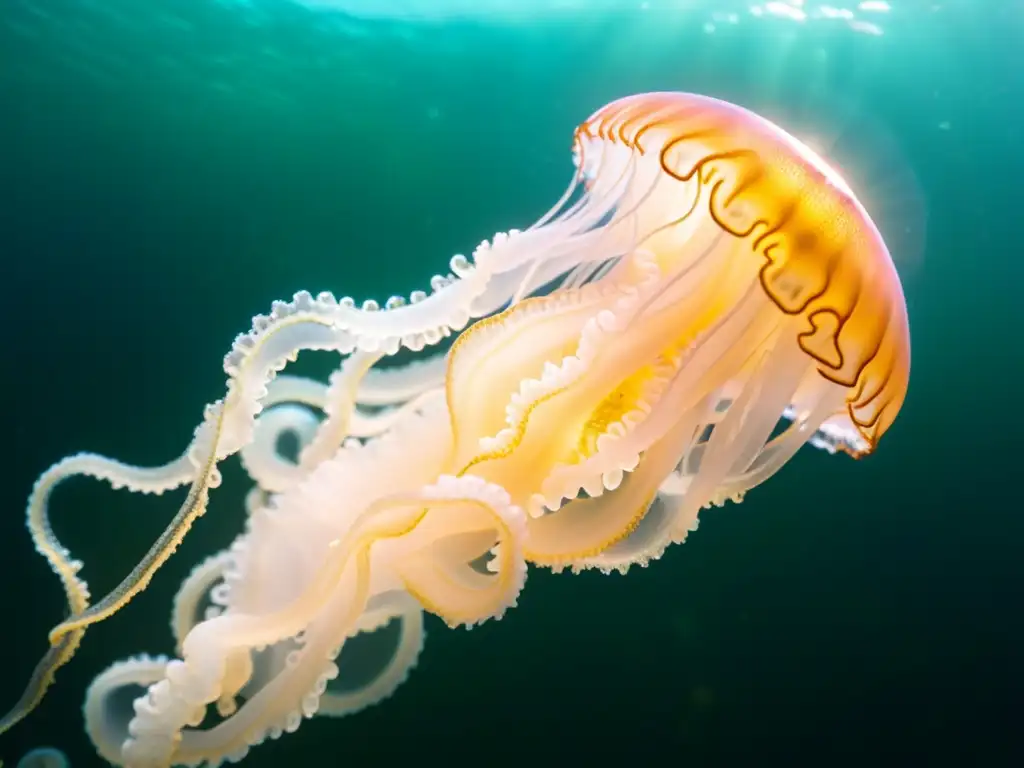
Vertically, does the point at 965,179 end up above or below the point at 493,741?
above

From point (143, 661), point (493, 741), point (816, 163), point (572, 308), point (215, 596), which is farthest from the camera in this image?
point (493, 741)

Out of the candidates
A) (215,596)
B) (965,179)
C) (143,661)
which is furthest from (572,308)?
(965,179)

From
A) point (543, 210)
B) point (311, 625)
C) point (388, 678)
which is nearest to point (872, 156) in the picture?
point (543, 210)

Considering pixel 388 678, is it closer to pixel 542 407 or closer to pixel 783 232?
pixel 542 407

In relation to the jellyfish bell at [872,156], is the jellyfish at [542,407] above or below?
below

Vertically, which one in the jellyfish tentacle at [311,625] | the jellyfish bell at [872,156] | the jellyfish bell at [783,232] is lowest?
the jellyfish tentacle at [311,625]

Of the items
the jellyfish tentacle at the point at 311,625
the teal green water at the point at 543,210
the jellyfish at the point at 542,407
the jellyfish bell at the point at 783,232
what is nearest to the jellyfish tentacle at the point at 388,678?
the jellyfish at the point at 542,407

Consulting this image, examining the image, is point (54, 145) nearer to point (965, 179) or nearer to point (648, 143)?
point (648, 143)

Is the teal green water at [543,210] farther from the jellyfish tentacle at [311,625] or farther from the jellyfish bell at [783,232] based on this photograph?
the jellyfish bell at [783,232]
